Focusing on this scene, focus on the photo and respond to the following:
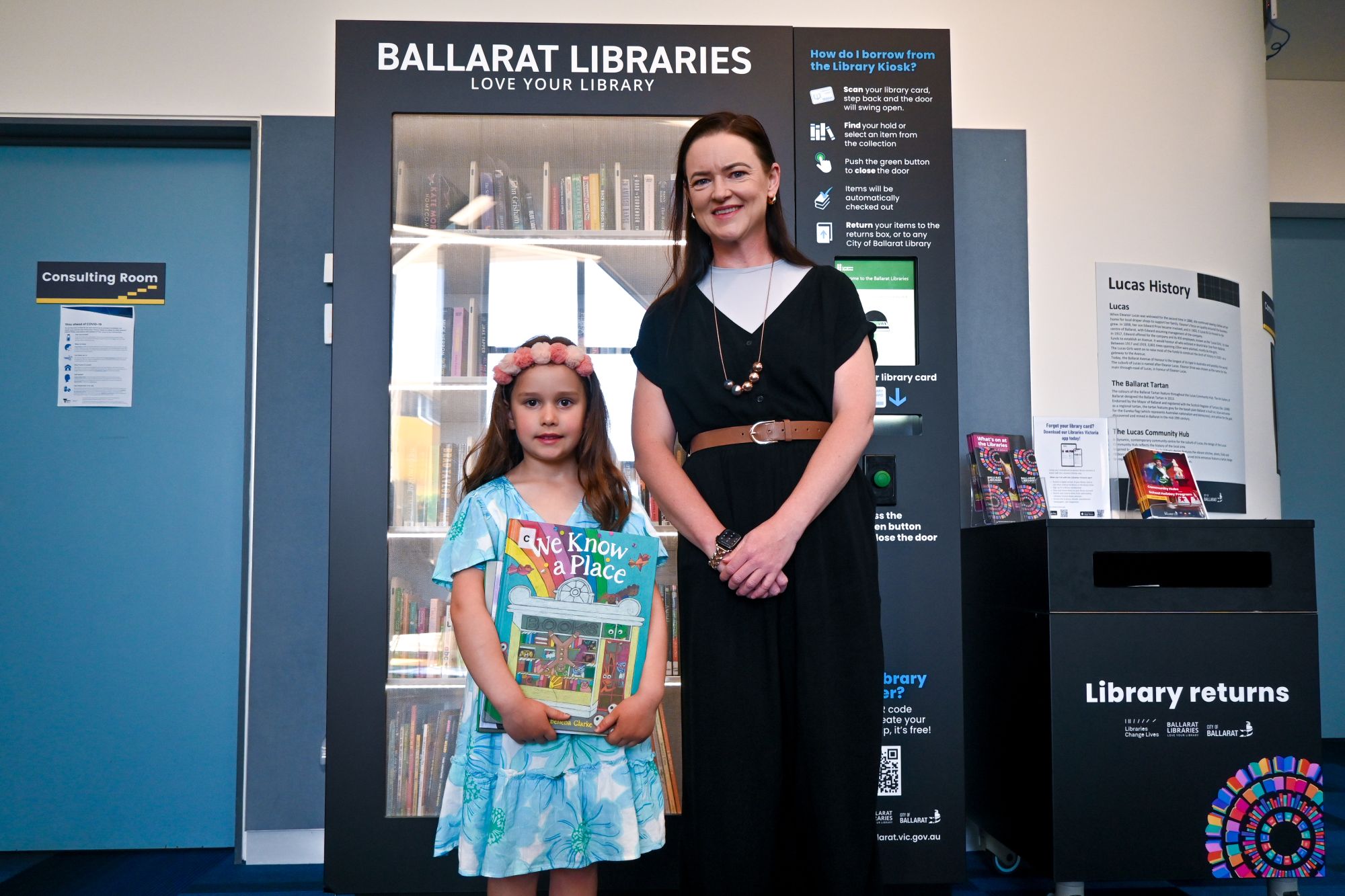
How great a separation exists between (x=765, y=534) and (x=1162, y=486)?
1.78 meters

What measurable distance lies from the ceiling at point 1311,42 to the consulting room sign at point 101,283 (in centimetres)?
407

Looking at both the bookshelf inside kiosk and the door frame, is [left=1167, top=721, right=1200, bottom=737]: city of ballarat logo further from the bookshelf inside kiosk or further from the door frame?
the door frame

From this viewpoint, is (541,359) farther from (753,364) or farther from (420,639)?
(420,639)

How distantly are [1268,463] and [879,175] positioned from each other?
187 centimetres

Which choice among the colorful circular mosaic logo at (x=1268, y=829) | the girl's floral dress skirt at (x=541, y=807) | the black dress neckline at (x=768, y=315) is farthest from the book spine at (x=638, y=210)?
the colorful circular mosaic logo at (x=1268, y=829)

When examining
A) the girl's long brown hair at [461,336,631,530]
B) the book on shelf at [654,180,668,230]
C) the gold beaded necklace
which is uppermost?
the book on shelf at [654,180,668,230]

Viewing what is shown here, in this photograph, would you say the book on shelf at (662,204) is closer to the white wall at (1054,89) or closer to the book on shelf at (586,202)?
the book on shelf at (586,202)

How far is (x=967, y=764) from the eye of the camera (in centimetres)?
293

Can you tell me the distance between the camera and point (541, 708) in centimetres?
177

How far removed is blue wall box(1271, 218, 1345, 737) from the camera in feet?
15.6

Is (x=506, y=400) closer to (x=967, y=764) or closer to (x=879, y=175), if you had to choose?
(x=879, y=175)

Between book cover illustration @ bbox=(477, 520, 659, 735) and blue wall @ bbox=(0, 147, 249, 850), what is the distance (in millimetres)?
1852

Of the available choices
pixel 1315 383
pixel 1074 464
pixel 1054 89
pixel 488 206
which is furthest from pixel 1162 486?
pixel 1315 383

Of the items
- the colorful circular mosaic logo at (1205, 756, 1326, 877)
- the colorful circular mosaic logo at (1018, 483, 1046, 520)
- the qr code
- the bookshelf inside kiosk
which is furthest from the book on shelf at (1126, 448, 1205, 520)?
the bookshelf inside kiosk
